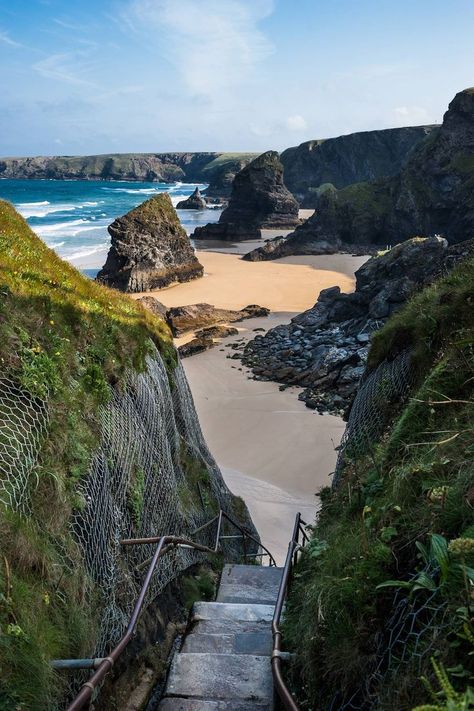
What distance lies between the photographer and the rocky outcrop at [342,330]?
75.4ft

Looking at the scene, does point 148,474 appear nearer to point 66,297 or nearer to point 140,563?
point 140,563

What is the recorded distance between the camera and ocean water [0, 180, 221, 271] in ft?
201

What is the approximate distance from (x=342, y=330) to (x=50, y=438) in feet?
84.7

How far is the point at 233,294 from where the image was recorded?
42.0 m

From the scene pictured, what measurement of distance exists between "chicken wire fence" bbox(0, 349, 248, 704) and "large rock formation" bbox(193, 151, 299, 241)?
66755 millimetres

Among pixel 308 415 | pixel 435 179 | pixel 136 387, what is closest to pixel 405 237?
pixel 435 179

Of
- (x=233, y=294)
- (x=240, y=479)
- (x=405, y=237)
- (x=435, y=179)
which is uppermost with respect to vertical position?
(x=435, y=179)

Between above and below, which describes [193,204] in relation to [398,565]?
above

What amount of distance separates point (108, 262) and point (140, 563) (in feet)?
138

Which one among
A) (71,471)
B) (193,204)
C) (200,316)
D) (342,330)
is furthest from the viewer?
(193,204)

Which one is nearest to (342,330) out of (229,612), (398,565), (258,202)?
(229,612)

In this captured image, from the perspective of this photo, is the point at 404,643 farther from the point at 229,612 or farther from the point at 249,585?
the point at 249,585

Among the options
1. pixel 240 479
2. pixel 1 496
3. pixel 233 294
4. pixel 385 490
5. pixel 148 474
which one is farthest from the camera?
pixel 233 294

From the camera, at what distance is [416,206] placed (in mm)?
61000
